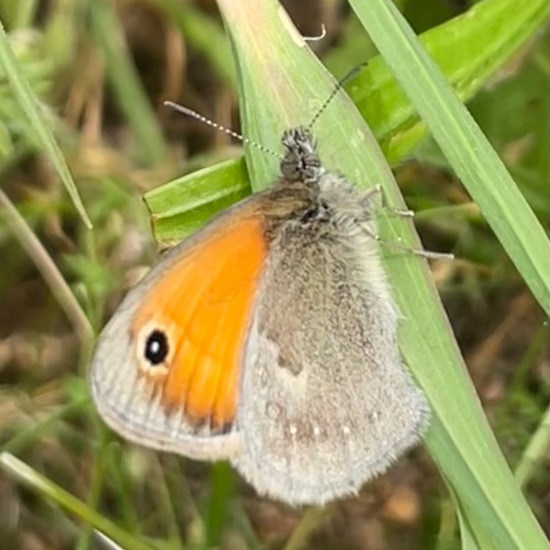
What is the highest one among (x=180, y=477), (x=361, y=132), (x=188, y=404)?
(x=361, y=132)

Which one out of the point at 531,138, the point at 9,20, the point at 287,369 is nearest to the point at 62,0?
the point at 9,20

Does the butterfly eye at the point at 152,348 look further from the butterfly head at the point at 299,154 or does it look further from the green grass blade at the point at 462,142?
the green grass blade at the point at 462,142

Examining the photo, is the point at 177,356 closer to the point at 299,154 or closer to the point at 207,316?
the point at 207,316

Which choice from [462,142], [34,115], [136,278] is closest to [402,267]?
[462,142]

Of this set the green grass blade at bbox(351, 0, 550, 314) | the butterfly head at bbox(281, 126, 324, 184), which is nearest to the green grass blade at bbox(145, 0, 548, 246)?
the butterfly head at bbox(281, 126, 324, 184)

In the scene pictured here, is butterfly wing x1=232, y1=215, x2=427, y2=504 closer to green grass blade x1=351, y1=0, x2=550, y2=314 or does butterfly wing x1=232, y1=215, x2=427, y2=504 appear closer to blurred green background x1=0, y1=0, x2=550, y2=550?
green grass blade x1=351, y1=0, x2=550, y2=314

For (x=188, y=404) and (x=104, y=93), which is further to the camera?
(x=104, y=93)

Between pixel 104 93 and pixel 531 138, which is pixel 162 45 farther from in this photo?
pixel 531 138

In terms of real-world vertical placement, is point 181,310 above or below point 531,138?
above
